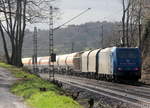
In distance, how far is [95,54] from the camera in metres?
52.5

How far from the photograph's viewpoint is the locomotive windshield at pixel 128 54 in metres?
42.7

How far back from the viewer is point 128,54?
42.9 m

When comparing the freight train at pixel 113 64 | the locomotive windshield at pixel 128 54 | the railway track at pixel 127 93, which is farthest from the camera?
the locomotive windshield at pixel 128 54

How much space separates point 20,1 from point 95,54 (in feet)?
32.7

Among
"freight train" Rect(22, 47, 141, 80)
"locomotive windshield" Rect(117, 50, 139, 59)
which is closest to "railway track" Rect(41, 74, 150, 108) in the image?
"freight train" Rect(22, 47, 141, 80)

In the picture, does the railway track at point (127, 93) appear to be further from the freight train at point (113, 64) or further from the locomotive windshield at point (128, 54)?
the locomotive windshield at point (128, 54)

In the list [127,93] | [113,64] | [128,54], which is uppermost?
[128,54]

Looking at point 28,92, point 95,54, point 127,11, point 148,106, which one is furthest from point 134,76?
point 127,11

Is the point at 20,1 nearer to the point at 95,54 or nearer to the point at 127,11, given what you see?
the point at 95,54

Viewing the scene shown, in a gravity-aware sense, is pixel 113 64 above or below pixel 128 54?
below

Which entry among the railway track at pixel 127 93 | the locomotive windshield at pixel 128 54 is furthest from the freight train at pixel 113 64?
the railway track at pixel 127 93

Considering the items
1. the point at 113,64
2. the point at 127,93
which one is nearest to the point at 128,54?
the point at 113,64

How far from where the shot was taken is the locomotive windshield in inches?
1682

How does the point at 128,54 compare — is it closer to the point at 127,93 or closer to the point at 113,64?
the point at 113,64
